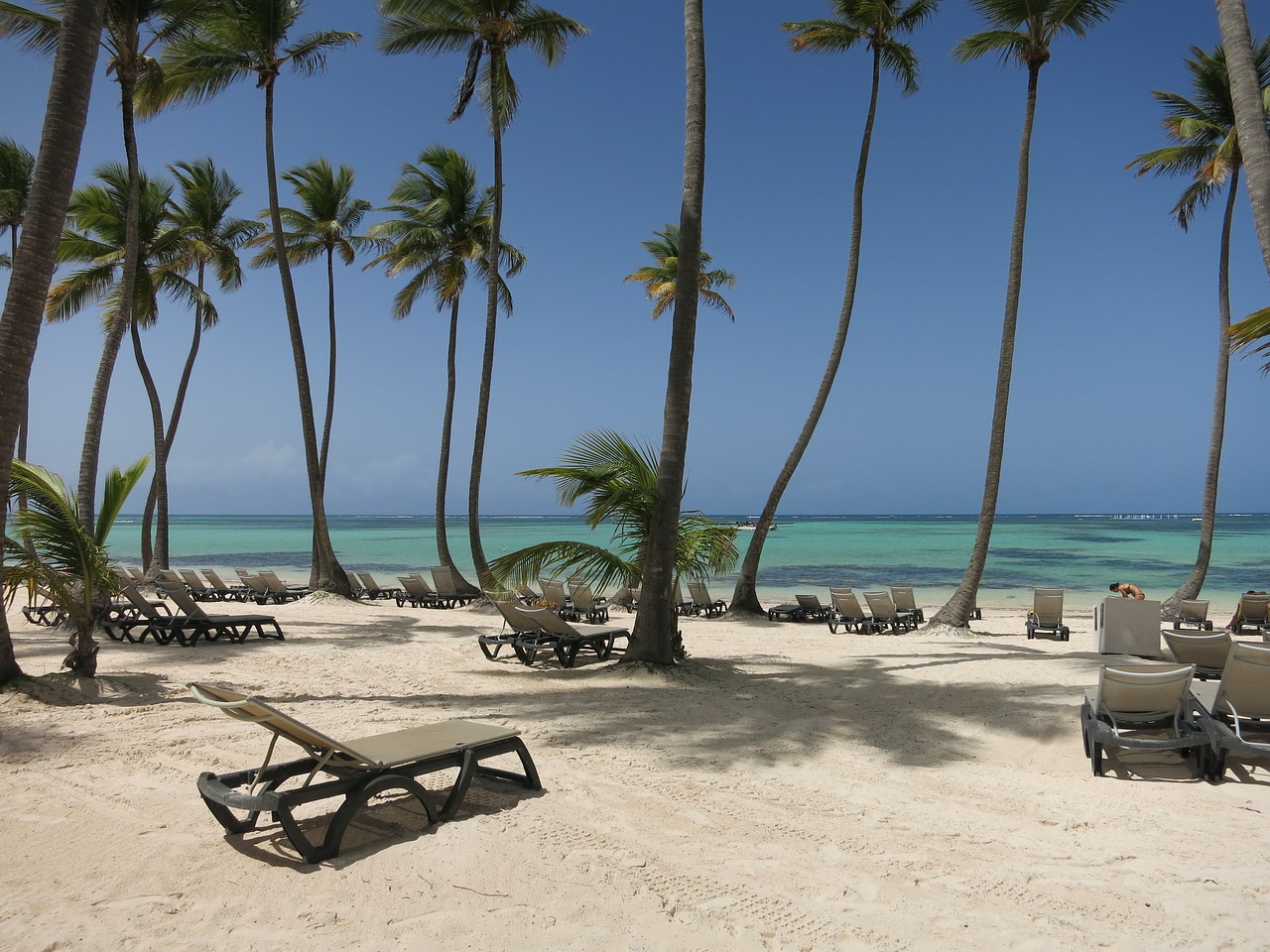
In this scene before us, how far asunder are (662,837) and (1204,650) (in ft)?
21.4

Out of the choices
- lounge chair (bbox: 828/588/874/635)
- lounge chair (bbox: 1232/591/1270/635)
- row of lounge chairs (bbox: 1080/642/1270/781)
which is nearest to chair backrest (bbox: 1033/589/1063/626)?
lounge chair (bbox: 828/588/874/635)

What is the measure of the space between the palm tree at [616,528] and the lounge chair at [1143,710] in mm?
4357

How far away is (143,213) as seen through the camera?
746 inches

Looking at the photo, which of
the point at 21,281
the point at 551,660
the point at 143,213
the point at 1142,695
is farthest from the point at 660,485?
the point at 143,213

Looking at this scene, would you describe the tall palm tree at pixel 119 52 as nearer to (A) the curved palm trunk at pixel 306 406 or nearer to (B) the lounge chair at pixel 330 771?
(A) the curved palm trunk at pixel 306 406

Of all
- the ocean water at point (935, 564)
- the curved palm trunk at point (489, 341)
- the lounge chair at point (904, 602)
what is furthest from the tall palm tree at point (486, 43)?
the ocean water at point (935, 564)

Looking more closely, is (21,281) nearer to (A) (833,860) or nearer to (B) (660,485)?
(B) (660,485)

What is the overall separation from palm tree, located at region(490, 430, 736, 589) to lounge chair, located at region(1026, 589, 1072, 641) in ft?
23.2

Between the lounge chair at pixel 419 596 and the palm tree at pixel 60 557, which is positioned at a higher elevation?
the palm tree at pixel 60 557

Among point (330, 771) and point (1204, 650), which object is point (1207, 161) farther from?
point (330, 771)

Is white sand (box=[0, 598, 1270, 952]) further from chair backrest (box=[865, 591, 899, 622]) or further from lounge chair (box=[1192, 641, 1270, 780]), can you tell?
chair backrest (box=[865, 591, 899, 622])

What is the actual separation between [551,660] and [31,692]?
207 inches

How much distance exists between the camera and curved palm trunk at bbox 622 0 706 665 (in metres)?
8.92

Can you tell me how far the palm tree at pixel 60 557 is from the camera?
7027 mm
